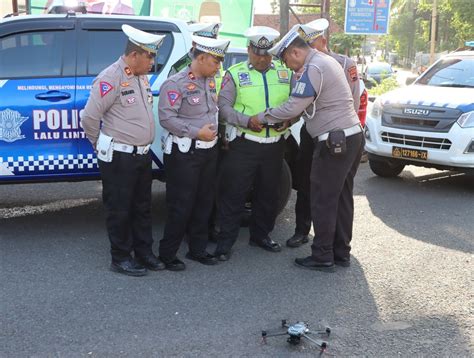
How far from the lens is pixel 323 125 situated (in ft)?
13.8

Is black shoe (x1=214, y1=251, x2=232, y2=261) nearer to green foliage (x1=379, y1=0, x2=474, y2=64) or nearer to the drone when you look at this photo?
the drone

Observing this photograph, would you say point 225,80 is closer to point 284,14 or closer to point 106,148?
point 106,148

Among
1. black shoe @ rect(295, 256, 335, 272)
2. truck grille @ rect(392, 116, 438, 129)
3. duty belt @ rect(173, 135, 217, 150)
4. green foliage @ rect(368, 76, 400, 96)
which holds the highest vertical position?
duty belt @ rect(173, 135, 217, 150)

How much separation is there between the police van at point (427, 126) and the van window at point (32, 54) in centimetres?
402

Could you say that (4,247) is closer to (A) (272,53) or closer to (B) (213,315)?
(B) (213,315)

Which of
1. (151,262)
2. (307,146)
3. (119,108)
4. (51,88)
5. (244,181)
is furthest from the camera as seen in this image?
(307,146)

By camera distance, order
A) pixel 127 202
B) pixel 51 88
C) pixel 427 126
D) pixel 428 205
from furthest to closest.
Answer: pixel 427 126, pixel 428 205, pixel 51 88, pixel 127 202

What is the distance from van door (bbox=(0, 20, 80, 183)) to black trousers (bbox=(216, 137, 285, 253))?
123 centimetres

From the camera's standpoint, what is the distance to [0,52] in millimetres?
4613

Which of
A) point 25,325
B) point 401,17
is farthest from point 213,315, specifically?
point 401,17

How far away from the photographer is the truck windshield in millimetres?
7445

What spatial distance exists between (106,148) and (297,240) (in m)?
1.83

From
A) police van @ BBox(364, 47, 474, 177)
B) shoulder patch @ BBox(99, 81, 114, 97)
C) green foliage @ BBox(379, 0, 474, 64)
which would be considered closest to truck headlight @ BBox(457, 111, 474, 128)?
police van @ BBox(364, 47, 474, 177)

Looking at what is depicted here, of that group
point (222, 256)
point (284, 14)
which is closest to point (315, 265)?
point (222, 256)
